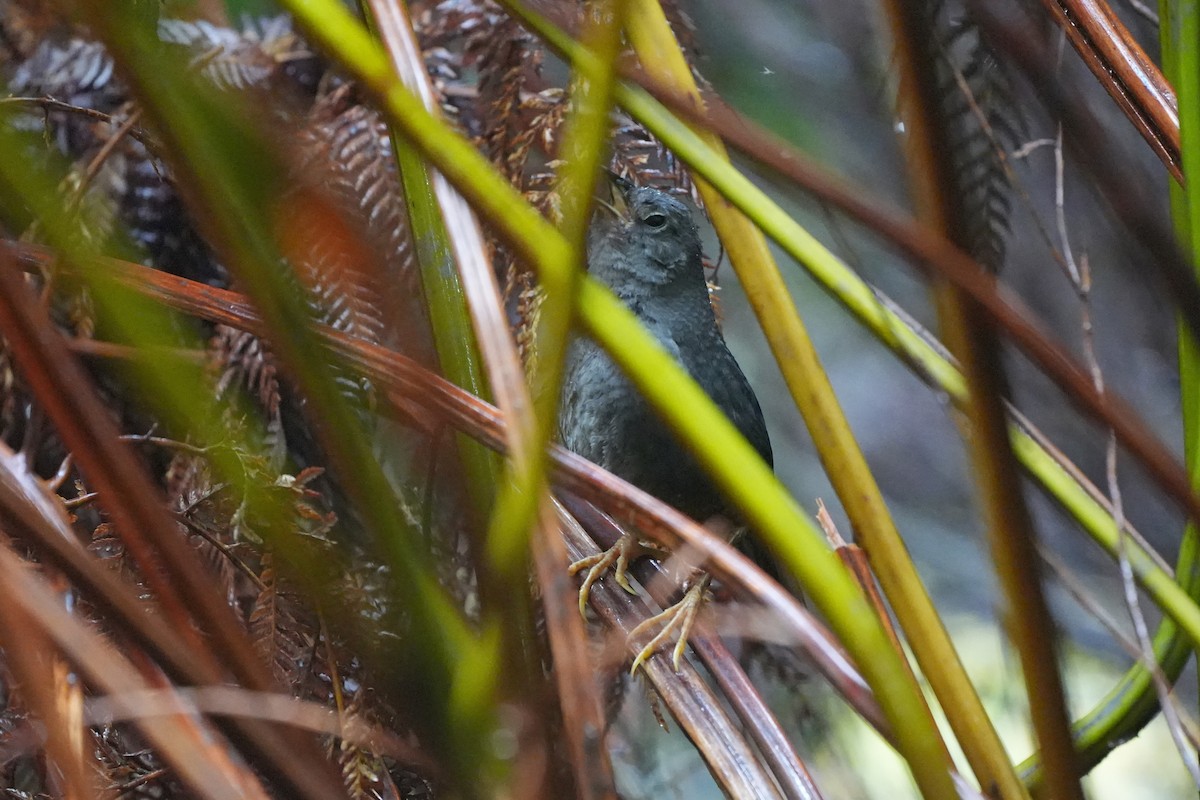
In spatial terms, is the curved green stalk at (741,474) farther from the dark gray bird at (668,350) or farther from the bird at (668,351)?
the dark gray bird at (668,350)

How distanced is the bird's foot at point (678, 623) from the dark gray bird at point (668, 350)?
0.58ft

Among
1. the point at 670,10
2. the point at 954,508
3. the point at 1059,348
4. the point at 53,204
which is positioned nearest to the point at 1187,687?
the point at 954,508

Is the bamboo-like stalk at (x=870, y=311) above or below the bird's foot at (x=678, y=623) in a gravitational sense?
above

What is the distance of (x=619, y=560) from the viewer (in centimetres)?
130

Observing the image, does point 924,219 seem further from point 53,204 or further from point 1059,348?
point 53,204

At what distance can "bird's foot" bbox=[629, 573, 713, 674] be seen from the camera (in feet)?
2.88

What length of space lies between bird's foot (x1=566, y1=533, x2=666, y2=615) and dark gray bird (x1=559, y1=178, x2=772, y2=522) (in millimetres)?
141

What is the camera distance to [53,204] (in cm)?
40

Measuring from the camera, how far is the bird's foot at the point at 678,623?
0.88m

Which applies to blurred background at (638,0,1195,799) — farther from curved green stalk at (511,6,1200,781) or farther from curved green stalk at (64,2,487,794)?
curved green stalk at (64,2,487,794)

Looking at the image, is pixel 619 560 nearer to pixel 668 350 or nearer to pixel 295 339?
pixel 668 350

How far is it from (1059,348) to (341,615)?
1.07ft

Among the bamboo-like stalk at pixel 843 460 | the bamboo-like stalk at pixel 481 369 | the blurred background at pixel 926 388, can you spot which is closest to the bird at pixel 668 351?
the bamboo-like stalk at pixel 843 460

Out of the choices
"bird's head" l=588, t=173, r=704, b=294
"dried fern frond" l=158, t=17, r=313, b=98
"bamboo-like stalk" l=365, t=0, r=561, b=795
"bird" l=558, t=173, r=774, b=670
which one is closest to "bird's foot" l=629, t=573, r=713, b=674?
"bird" l=558, t=173, r=774, b=670
